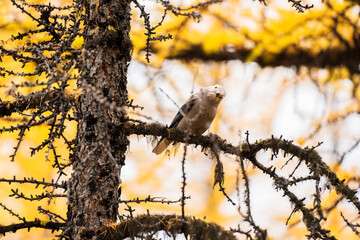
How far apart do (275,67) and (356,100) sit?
5.51ft

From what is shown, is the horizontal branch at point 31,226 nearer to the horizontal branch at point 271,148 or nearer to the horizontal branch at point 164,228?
the horizontal branch at point 164,228

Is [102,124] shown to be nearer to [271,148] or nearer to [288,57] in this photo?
[271,148]

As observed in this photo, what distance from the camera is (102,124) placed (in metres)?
2.42

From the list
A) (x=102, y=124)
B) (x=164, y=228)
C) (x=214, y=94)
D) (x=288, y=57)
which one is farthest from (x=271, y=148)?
(x=288, y=57)

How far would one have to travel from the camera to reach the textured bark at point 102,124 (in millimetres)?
2562

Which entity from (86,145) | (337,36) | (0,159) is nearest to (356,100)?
(337,36)

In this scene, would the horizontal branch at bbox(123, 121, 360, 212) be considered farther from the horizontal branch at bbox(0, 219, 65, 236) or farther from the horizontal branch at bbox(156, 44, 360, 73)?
the horizontal branch at bbox(156, 44, 360, 73)

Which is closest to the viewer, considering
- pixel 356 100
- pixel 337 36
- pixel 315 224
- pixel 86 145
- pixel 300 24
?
pixel 315 224

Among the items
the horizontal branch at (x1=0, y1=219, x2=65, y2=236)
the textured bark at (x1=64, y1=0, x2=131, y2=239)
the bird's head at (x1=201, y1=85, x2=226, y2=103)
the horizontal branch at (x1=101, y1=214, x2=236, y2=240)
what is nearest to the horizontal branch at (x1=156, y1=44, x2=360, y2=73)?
the bird's head at (x1=201, y1=85, x2=226, y2=103)

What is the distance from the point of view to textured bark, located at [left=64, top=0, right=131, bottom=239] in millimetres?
2562

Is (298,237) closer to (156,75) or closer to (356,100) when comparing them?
(356,100)

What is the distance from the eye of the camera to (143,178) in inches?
296

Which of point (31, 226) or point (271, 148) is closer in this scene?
point (31, 226)

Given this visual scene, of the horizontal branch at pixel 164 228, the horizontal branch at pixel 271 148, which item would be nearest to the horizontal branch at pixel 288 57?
the horizontal branch at pixel 271 148
